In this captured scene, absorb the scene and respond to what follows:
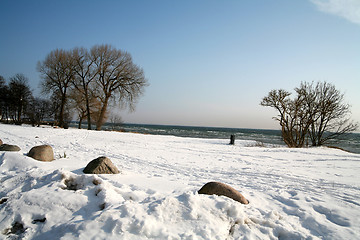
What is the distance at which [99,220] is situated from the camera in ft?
7.80

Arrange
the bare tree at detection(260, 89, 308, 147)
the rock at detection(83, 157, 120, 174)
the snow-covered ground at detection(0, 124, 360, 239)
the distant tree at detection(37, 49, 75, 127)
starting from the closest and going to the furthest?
the snow-covered ground at detection(0, 124, 360, 239), the rock at detection(83, 157, 120, 174), the bare tree at detection(260, 89, 308, 147), the distant tree at detection(37, 49, 75, 127)

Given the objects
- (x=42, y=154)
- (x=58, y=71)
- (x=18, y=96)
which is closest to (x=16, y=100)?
(x=18, y=96)

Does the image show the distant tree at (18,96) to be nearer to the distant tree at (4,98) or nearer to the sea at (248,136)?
the distant tree at (4,98)

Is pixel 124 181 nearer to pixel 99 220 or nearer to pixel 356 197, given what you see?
pixel 99 220

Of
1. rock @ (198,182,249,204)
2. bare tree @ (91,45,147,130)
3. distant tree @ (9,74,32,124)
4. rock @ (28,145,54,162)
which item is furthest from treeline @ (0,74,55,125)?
rock @ (198,182,249,204)

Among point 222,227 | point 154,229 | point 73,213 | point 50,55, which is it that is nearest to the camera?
point 154,229

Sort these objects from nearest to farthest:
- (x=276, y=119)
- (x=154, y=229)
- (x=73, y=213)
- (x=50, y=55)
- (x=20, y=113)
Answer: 1. (x=154, y=229)
2. (x=73, y=213)
3. (x=276, y=119)
4. (x=50, y=55)
5. (x=20, y=113)

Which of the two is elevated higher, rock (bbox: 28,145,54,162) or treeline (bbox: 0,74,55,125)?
treeline (bbox: 0,74,55,125)

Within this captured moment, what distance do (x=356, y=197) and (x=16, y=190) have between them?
7075mm

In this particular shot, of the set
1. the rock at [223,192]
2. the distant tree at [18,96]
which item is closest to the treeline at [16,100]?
the distant tree at [18,96]

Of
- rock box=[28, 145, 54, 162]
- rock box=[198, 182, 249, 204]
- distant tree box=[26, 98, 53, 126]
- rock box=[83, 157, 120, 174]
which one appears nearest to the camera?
rock box=[198, 182, 249, 204]

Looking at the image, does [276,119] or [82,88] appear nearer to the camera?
[276,119]

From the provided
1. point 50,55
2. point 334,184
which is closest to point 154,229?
point 334,184

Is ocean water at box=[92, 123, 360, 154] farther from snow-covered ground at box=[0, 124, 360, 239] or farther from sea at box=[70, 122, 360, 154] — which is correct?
snow-covered ground at box=[0, 124, 360, 239]
